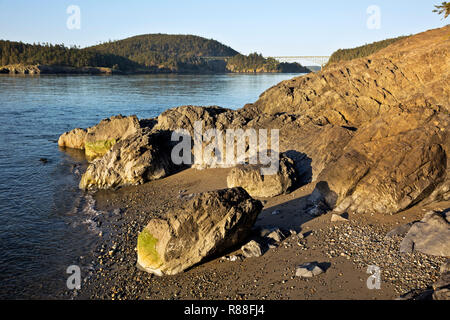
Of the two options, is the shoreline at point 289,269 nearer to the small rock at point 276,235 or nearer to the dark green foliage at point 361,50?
the small rock at point 276,235

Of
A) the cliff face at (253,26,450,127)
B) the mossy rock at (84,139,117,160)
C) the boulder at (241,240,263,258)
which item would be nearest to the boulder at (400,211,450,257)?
the boulder at (241,240,263,258)

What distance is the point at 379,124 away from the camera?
1441 cm

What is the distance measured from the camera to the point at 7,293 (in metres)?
9.91

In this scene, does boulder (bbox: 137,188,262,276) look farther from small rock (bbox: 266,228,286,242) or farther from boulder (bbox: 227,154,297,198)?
boulder (bbox: 227,154,297,198)

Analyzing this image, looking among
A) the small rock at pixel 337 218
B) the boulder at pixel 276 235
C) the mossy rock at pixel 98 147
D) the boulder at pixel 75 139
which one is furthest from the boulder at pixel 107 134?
the small rock at pixel 337 218

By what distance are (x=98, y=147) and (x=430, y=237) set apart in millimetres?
23194

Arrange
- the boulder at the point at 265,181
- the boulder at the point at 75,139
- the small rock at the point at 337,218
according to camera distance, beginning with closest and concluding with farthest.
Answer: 1. the small rock at the point at 337,218
2. the boulder at the point at 265,181
3. the boulder at the point at 75,139

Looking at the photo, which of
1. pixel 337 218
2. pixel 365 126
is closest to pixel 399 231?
pixel 337 218

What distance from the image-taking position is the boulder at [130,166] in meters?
18.9

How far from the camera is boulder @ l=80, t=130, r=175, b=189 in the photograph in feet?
61.9

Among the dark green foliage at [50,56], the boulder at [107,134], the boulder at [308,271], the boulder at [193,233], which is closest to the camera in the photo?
the boulder at [308,271]

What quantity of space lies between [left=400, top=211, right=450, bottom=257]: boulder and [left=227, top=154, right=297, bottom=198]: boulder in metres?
5.72

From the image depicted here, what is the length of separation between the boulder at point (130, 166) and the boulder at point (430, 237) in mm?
13580

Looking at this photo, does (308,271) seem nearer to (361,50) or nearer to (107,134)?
(107,134)
